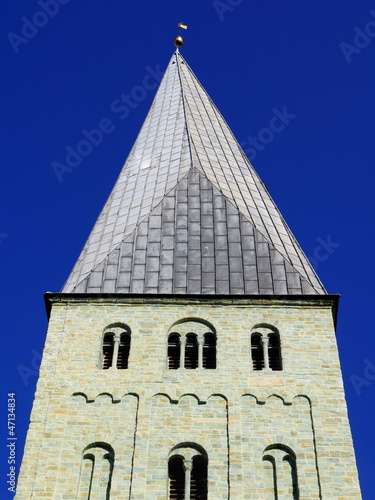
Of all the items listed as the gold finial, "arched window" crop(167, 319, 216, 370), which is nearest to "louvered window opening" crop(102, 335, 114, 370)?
"arched window" crop(167, 319, 216, 370)

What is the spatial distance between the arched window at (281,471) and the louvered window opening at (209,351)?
9.55 feet

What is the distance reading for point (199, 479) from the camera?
20.5 meters

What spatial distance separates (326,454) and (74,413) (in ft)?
18.8

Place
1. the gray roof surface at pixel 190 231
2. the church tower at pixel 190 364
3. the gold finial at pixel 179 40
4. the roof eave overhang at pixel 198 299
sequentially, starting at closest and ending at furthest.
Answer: the church tower at pixel 190 364
the roof eave overhang at pixel 198 299
the gray roof surface at pixel 190 231
the gold finial at pixel 179 40

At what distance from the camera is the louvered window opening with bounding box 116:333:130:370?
22.9 metres

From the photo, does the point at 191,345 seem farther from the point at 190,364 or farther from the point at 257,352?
the point at 257,352

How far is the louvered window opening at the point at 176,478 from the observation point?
20156 mm

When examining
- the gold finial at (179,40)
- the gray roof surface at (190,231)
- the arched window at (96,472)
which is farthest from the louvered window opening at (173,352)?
the gold finial at (179,40)

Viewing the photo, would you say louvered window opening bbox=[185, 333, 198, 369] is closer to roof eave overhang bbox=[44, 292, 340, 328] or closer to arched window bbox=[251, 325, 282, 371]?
roof eave overhang bbox=[44, 292, 340, 328]

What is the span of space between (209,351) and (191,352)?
0.44 metres

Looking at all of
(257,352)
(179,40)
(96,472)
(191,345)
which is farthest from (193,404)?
(179,40)

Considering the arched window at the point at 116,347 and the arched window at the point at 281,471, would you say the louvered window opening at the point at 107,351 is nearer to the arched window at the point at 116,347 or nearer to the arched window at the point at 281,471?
the arched window at the point at 116,347

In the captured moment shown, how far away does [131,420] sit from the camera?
21.4 meters

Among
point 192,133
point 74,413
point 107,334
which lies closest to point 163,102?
point 192,133
